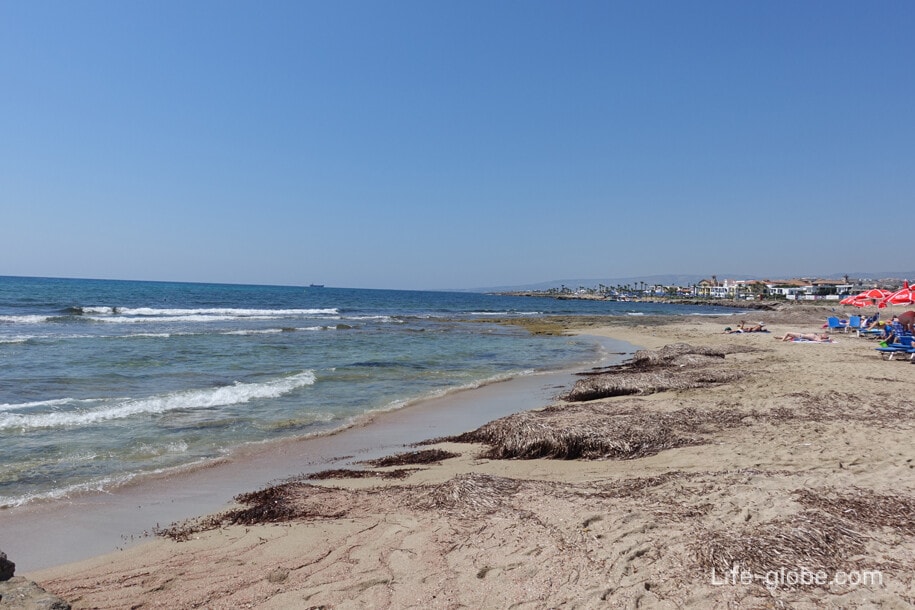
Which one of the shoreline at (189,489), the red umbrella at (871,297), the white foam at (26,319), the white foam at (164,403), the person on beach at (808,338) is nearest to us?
the shoreline at (189,489)

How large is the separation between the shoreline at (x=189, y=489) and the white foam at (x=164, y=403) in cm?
338

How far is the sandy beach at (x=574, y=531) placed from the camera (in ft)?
11.2

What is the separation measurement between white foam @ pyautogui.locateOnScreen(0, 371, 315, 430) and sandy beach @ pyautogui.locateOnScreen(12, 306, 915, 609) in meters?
5.51

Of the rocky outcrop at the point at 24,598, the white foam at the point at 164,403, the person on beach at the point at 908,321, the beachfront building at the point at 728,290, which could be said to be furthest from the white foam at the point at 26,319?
the beachfront building at the point at 728,290

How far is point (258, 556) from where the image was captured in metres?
4.21

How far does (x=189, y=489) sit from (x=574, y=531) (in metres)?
4.84

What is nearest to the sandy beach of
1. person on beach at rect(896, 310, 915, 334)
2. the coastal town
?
person on beach at rect(896, 310, 915, 334)

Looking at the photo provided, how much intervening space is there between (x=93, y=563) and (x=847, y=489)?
697 cm

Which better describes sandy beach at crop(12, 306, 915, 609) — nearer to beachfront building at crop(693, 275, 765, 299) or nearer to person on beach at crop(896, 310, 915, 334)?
person on beach at crop(896, 310, 915, 334)

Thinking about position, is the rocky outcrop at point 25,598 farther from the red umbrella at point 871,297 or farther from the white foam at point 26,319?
the white foam at point 26,319

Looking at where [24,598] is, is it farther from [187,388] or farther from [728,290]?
[728,290]

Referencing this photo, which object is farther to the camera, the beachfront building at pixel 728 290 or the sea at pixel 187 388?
the beachfront building at pixel 728 290

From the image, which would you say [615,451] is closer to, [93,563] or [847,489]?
[847,489]

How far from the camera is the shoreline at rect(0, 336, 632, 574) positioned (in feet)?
15.8
